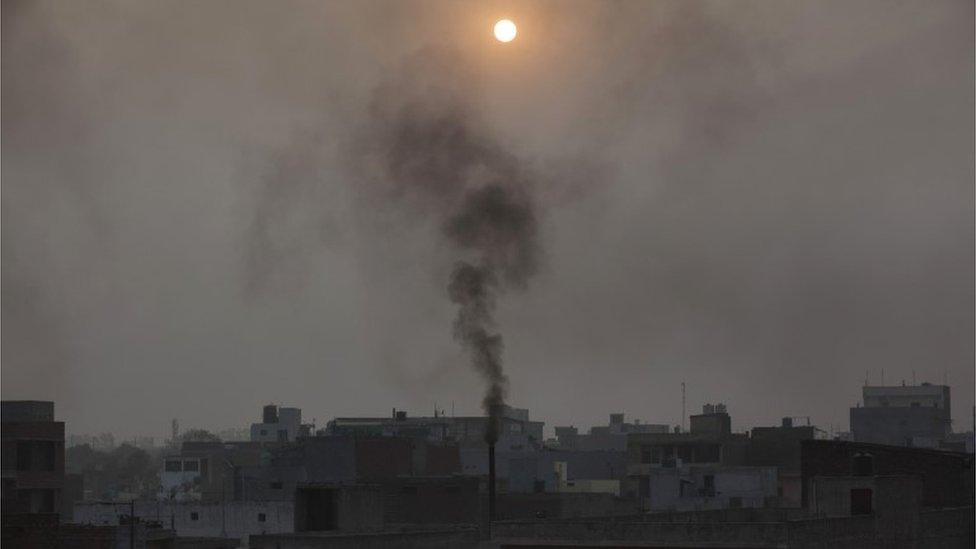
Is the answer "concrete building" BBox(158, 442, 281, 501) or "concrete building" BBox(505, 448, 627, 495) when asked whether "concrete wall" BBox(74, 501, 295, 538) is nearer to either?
"concrete building" BBox(158, 442, 281, 501)

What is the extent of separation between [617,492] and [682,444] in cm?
1652

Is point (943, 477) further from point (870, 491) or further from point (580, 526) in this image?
point (580, 526)

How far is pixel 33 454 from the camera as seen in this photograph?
94.6 m

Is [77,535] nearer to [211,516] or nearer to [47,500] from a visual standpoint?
[47,500]

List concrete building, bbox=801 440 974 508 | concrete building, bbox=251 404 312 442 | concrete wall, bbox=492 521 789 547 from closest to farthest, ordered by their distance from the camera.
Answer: concrete wall, bbox=492 521 789 547, concrete building, bbox=801 440 974 508, concrete building, bbox=251 404 312 442

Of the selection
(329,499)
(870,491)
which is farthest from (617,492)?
(870,491)

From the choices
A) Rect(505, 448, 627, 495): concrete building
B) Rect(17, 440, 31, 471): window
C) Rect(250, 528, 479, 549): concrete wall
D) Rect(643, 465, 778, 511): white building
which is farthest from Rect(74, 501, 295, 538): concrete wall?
Rect(505, 448, 627, 495): concrete building

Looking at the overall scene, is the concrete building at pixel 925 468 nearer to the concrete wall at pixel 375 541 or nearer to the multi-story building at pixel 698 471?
the concrete wall at pixel 375 541

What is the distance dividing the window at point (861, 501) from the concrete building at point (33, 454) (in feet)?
159

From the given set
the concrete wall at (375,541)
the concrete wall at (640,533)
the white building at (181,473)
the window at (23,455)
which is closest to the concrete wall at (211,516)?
the window at (23,455)

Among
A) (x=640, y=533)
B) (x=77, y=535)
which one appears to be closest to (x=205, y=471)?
→ (x=77, y=535)

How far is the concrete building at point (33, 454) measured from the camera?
92250 millimetres

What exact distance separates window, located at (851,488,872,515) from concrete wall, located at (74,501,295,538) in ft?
145

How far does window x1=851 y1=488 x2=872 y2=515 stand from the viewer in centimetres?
6066
